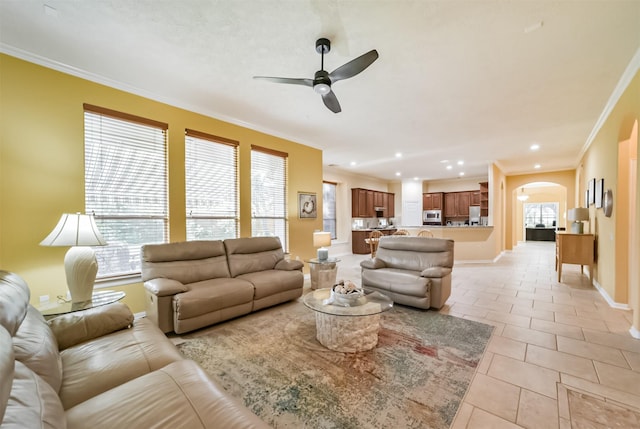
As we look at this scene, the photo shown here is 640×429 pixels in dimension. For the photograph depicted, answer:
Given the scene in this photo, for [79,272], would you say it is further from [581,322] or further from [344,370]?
[581,322]

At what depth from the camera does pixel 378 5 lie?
2012 millimetres

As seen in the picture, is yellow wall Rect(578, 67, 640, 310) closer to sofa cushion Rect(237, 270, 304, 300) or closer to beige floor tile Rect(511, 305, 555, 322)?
beige floor tile Rect(511, 305, 555, 322)

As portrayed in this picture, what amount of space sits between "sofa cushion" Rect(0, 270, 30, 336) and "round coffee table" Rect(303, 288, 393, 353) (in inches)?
Answer: 76.3

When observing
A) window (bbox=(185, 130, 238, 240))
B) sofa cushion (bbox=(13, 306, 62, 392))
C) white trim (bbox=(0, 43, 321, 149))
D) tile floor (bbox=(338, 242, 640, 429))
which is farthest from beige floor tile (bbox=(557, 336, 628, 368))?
white trim (bbox=(0, 43, 321, 149))

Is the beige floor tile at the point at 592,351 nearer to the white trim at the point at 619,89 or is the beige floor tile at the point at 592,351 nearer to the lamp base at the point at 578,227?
the white trim at the point at 619,89

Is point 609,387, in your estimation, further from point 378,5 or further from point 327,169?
point 327,169

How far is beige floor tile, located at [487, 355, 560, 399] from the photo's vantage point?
1.98m

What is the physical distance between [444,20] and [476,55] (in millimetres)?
692

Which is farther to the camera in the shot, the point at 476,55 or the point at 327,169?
the point at 327,169

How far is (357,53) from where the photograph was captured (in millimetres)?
2588

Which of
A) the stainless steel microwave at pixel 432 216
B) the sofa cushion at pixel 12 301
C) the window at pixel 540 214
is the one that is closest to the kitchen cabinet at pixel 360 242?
the stainless steel microwave at pixel 432 216

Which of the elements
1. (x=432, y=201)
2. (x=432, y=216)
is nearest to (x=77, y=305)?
(x=432, y=216)

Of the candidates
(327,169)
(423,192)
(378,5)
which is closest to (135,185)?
(378,5)

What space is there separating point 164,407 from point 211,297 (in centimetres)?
189
